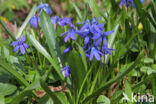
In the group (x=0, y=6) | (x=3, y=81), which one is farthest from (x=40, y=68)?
(x=0, y=6)

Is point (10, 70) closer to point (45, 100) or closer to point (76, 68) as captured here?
point (45, 100)

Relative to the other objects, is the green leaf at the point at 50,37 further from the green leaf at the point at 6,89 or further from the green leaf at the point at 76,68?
the green leaf at the point at 6,89

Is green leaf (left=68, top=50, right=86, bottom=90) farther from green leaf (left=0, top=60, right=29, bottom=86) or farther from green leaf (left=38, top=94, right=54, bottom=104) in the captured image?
green leaf (left=0, top=60, right=29, bottom=86)

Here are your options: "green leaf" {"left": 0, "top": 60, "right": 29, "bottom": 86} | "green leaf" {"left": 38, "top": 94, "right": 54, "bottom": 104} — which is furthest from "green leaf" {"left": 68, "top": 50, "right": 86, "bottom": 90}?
"green leaf" {"left": 0, "top": 60, "right": 29, "bottom": 86}

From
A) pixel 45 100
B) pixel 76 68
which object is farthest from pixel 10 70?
pixel 76 68

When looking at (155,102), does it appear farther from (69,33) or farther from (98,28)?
(69,33)

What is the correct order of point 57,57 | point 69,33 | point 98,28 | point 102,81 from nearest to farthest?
1. point 98,28
2. point 69,33
3. point 102,81
4. point 57,57

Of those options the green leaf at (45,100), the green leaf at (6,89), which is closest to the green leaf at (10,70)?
the green leaf at (6,89)

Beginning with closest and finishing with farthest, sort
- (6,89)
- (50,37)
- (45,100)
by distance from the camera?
1. (45,100)
2. (6,89)
3. (50,37)
